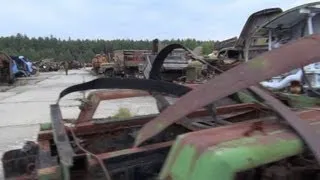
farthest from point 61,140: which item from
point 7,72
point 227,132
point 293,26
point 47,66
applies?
point 47,66

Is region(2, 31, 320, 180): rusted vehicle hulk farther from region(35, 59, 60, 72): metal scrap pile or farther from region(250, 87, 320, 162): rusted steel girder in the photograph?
region(35, 59, 60, 72): metal scrap pile

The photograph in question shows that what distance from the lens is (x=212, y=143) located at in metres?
1.74

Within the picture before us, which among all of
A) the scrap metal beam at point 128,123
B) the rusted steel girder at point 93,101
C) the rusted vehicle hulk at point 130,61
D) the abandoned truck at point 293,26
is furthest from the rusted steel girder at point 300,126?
the rusted vehicle hulk at point 130,61

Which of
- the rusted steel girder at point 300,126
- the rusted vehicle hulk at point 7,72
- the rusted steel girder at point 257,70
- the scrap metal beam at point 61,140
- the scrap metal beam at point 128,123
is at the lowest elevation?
the rusted vehicle hulk at point 7,72

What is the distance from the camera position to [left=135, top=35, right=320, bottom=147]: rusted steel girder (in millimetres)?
1856

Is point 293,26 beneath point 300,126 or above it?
above

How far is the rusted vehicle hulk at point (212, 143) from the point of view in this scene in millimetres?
1674

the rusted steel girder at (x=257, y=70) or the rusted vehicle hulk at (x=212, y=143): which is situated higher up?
the rusted steel girder at (x=257, y=70)

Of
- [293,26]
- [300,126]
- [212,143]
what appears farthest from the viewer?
[293,26]

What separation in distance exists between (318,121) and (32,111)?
1194 cm

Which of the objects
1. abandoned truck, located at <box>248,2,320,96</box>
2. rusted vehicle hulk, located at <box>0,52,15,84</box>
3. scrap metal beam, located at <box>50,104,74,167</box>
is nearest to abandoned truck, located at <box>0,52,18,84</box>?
rusted vehicle hulk, located at <box>0,52,15,84</box>

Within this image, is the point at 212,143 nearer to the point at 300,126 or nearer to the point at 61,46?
the point at 300,126

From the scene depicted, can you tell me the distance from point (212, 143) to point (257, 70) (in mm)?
337

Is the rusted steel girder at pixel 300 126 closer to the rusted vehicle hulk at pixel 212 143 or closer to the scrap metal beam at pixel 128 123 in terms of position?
the rusted vehicle hulk at pixel 212 143
